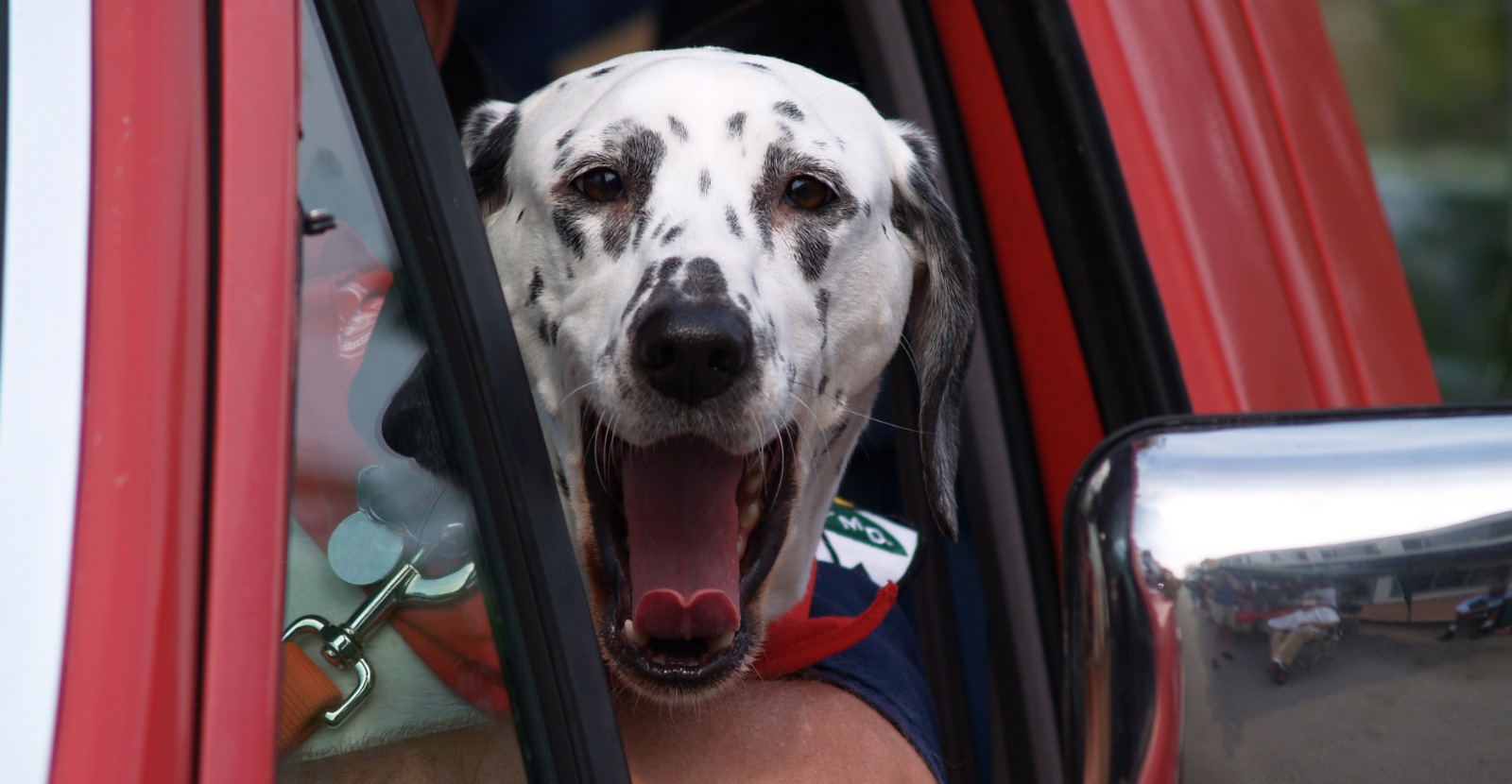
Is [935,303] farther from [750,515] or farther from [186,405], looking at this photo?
[186,405]

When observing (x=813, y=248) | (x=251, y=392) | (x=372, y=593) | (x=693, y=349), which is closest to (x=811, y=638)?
(x=693, y=349)

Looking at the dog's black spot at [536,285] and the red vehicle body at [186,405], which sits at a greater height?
the red vehicle body at [186,405]

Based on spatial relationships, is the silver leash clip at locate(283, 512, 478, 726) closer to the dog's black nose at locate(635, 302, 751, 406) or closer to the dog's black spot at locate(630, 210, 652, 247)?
the dog's black nose at locate(635, 302, 751, 406)

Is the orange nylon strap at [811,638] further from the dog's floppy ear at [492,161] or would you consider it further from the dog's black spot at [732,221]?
the dog's floppy ear at [492,161]

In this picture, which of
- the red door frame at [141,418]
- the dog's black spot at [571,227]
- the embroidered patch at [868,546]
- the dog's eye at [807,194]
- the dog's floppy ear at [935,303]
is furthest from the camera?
the embroidered patch at [868,546]

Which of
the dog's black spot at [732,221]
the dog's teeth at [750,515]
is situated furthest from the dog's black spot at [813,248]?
the dog's teeth at [750,515]

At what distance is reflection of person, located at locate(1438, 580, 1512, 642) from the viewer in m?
0.84

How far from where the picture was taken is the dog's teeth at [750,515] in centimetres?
169

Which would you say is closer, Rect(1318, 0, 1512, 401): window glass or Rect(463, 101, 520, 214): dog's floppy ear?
Rect(463, 101, 520, 214): dog's floppy ear

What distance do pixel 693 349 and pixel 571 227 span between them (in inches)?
16.6

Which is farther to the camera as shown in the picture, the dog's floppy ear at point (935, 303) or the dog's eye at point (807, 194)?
the dog's floppy ear at point (935, 303)

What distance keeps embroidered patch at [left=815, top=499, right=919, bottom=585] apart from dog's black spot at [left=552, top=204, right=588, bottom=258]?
0.86 meters

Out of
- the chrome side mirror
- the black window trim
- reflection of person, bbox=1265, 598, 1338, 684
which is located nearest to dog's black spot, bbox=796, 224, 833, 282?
the black window trim

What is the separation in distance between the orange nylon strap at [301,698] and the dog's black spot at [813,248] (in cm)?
112
